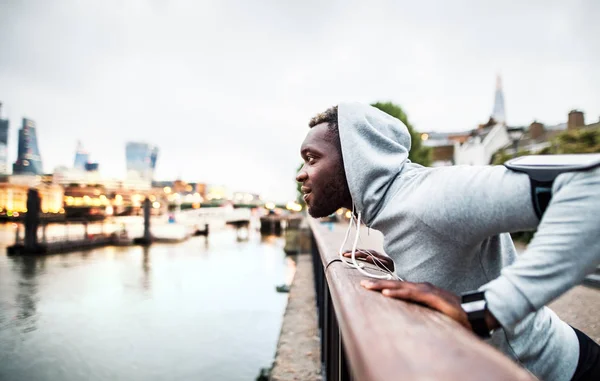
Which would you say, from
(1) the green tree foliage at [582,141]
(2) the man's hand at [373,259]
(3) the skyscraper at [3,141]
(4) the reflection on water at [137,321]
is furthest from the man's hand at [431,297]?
(3) the skyscraper at [3,141]

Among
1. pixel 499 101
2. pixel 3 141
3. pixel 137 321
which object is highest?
pixel 499 101

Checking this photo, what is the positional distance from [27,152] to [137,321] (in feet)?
404

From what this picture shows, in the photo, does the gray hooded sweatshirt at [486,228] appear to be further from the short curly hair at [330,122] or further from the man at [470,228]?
the short curly hair at [330,122]

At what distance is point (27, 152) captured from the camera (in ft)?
334

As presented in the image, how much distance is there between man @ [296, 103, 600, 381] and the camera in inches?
27.4

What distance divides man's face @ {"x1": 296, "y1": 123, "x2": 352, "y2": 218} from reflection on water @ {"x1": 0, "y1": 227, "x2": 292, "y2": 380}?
236 inches

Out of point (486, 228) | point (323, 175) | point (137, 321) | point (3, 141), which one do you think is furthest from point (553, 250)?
point (3, 141)

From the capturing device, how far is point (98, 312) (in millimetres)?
10016

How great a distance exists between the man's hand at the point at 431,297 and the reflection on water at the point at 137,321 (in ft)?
20.7

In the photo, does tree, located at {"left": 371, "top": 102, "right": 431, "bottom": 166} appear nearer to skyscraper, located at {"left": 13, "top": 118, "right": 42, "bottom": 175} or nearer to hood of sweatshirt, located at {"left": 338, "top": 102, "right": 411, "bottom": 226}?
hood of sweatshirt, located at {"left": 338, "top": 102, "right": 411, "bottom": 226}

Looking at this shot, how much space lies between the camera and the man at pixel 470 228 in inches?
27.4

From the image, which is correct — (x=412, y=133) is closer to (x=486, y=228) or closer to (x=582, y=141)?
(x=582, y=141)

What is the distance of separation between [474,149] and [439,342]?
35618 millimetres

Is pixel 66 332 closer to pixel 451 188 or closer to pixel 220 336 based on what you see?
pixel 220 336
